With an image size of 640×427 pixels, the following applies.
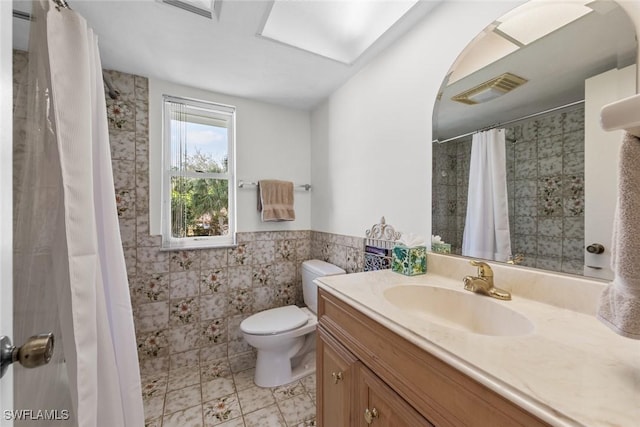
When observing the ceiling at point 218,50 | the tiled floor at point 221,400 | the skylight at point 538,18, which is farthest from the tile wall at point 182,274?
the skylight at point 538,18

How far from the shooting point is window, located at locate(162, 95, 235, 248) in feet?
6.22

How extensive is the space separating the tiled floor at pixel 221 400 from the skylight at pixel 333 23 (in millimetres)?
2181

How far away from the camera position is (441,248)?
3.89 feet

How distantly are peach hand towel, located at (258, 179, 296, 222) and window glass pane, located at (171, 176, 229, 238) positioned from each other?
0.31m

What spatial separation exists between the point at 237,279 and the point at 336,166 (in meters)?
1.23

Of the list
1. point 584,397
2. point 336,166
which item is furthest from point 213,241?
point 584,397

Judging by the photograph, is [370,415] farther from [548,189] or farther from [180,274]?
[180,274]

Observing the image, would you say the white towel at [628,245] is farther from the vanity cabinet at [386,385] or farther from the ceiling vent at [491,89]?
the ceiling vent at [491,89]

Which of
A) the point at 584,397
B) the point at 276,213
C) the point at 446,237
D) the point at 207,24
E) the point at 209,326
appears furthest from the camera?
the point at 276,213

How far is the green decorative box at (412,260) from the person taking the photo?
1.16 metres

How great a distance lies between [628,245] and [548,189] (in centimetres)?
54

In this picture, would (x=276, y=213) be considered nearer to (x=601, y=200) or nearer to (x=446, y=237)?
(x=446, y=237)

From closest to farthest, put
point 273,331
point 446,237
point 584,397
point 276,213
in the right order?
point 584,397 < point 446,237 < point 273,331 < point 276,213

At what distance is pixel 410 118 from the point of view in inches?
51.9
